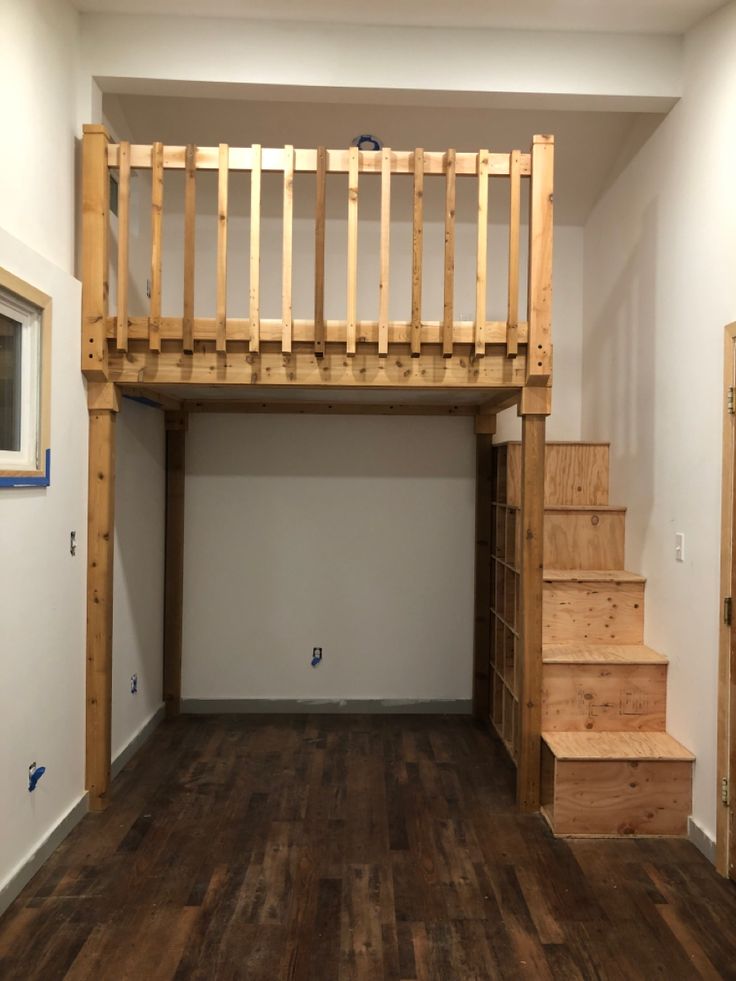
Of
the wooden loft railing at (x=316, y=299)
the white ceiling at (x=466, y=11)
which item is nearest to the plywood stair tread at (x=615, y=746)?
the wooden loft railing at (x=316, y=299)

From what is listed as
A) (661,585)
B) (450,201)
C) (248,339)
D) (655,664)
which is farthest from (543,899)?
(450,201)

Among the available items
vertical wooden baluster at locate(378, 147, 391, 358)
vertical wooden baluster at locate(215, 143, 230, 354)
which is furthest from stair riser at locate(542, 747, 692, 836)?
vertical wooden baluster at locate(215, 143, 230, 354)

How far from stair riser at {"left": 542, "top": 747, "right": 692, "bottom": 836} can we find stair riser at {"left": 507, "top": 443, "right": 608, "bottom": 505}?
1.64m

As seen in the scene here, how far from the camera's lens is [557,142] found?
4.31m

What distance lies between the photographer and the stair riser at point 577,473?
425cm

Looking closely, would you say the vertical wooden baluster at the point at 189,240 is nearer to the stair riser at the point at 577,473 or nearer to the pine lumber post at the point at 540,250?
the pine lumber post at the point at 540,250

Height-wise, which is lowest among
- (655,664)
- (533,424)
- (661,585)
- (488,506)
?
(655,664)

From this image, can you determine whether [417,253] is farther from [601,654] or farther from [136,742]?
[136,742]

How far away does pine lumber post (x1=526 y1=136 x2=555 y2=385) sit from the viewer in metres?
3.14

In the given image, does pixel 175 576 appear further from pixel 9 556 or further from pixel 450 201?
pixel 450 201

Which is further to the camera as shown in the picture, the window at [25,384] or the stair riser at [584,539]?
the stair riser at [584,539]

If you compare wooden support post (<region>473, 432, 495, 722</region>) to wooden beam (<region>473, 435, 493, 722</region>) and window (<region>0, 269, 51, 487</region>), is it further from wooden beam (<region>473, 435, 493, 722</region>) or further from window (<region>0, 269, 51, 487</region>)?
window (<region>0, 269, 51, 487</region>)

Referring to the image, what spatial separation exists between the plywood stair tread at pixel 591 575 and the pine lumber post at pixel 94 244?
236 cm

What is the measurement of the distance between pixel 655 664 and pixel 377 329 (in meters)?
1.98
